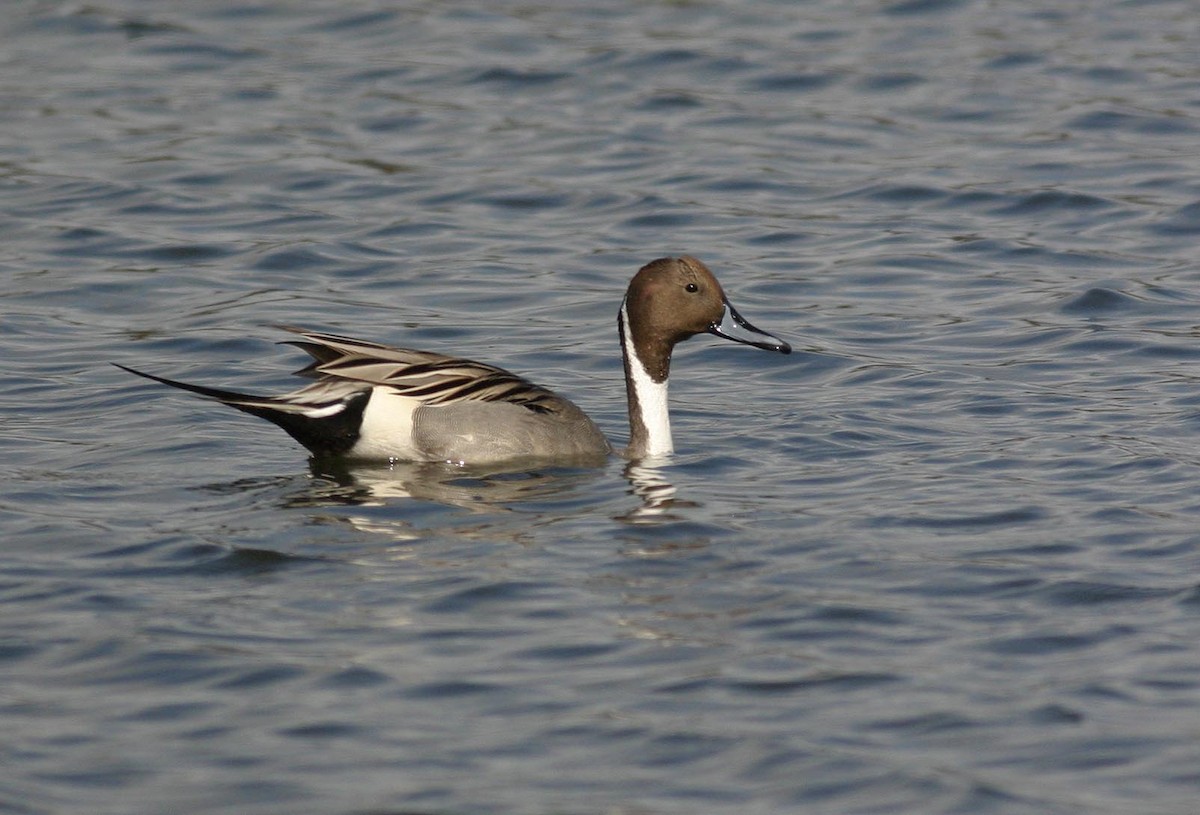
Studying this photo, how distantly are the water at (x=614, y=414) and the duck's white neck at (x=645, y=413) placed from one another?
17 cm

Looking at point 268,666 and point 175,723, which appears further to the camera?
point 268,666

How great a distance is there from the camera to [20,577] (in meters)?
6.48

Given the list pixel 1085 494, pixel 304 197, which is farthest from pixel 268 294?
pixel 1085 494

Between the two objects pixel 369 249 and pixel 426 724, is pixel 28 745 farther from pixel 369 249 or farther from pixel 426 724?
pixel 369 249

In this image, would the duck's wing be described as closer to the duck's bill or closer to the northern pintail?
the northern pintail

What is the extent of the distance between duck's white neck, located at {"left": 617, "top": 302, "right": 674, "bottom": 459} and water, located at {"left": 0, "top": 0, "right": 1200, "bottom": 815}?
174 mm

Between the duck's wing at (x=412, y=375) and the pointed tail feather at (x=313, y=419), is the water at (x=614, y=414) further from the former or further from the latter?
the duck's wing at (x=412, y=375)

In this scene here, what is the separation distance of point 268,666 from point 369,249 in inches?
244

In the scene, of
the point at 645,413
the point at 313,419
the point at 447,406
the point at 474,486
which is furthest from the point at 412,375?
the point at 645,413

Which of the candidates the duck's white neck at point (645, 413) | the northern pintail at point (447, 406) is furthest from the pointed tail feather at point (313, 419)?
the duck's white neck at point (645, 413)

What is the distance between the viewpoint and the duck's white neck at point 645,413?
27.3 ft

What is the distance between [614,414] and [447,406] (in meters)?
1.41

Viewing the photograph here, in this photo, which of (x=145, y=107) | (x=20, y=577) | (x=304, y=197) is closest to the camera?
(x=20, y=577)

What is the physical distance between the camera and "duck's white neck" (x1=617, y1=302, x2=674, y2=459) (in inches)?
328
